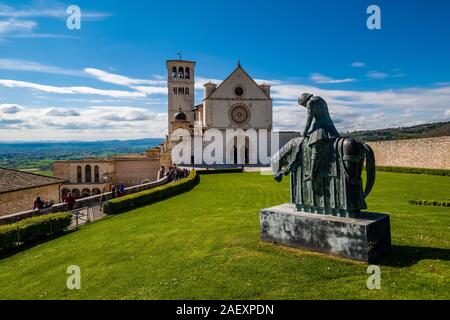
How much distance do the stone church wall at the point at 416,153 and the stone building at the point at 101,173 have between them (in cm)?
3096

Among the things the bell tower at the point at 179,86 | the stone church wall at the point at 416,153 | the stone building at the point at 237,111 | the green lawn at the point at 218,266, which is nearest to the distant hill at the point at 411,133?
the stone church wall at the point at 416,153

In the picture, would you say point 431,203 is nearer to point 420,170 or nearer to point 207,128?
point 420,170

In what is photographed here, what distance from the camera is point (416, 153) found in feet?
104

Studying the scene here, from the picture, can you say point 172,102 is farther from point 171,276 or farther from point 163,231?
point 171,276

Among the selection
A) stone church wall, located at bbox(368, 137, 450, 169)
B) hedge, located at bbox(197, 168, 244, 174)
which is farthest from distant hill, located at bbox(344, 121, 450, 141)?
hedge, located at bbox(197, 168, 244, 174)

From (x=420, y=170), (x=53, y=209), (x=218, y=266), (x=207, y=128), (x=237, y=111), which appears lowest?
(x=53, y=209)

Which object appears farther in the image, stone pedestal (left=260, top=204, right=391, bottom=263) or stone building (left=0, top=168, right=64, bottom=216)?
stone building (left=0, top=168, right=64, bottom=216)

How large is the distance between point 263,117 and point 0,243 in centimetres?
4055

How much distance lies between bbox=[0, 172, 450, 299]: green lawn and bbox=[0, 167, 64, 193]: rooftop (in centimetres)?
938

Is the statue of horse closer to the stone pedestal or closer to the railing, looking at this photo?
the stone pedestal

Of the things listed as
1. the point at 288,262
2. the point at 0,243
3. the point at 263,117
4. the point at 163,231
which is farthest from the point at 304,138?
the point at 263,117

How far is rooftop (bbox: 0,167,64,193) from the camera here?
18206mm

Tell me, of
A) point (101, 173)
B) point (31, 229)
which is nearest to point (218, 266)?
point (31, 229)

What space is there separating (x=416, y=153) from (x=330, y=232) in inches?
1223
